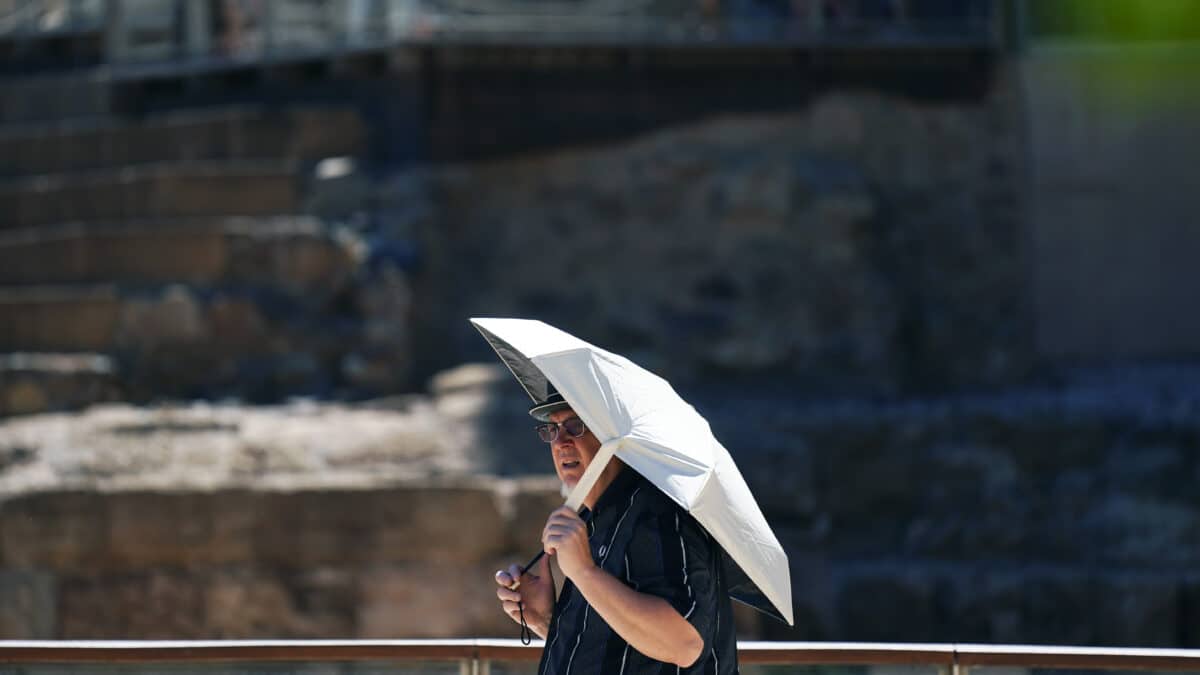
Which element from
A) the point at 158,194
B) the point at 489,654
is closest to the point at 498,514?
the point at 489,654

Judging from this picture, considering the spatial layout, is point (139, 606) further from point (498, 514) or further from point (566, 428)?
point (566, 428)

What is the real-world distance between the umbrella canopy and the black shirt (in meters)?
0.05

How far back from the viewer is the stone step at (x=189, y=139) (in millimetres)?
17188

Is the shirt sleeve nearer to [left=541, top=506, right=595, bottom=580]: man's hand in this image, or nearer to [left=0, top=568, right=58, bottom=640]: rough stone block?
[left=541, top=506, right=595, bottom=580]: man's hand

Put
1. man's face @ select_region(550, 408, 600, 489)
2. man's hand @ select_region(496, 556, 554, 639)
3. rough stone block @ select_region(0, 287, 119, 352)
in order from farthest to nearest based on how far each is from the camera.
Answer: rough stone block @ select_region(0, 287, 119, 352) → man's hand @ select_region(496, 556, 554, 639) → man's face @ select_region(550, 408, 600, 489)

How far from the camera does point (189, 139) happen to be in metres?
17.6

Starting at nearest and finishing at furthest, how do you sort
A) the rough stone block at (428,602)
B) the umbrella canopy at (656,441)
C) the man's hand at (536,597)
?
the umbrella canopy at (656,441)
the man's hand at (536,597)
the rough stone block at (428,602)

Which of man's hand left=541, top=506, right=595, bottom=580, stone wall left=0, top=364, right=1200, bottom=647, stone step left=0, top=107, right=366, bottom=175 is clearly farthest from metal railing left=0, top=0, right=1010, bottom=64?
man's hand left=541, top=506, right=595, bottom=580

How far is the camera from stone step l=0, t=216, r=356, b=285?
1570 cm

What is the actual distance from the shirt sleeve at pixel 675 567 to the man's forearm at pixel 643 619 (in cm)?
3

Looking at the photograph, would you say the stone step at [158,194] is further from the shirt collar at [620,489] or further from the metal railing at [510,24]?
the shirt collar at [620,489]

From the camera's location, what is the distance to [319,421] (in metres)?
13.2

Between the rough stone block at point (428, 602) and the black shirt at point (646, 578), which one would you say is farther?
the rough stone block at point (428, 602)

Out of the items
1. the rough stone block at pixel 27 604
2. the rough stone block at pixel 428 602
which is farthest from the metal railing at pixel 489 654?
the rough stone block at pixel 27 604
